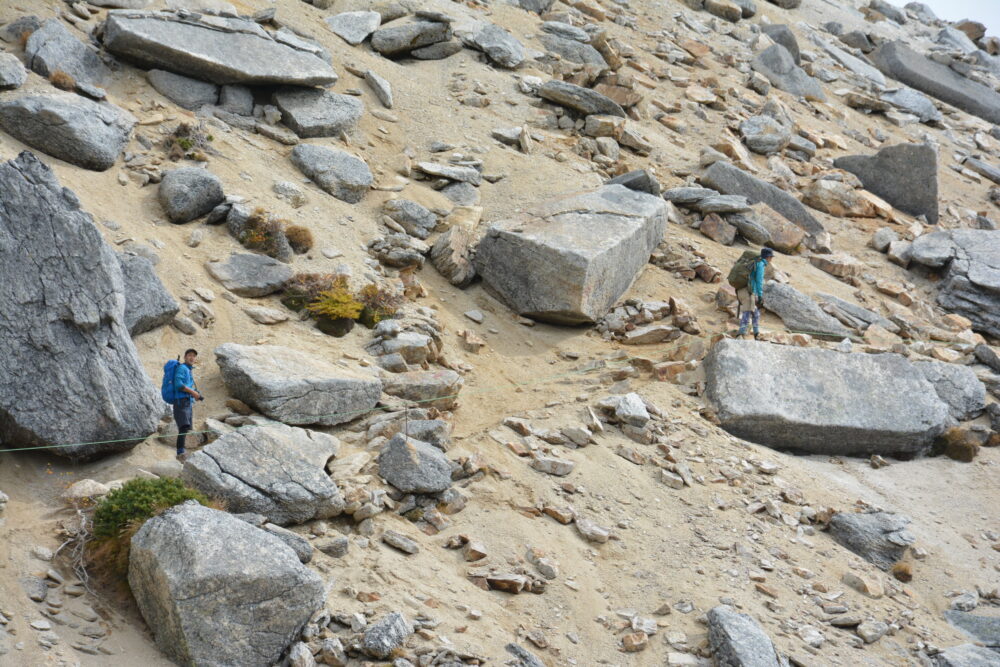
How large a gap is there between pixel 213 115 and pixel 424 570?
12.9 meters

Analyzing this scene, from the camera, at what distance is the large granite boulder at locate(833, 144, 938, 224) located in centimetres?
2770

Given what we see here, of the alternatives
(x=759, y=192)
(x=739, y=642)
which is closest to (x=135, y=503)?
(x=739, y=642)

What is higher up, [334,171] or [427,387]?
[334,171]

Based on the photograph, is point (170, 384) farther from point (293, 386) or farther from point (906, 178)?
point (906, 178)

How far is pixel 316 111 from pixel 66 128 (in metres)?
6.38

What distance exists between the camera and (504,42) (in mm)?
28203

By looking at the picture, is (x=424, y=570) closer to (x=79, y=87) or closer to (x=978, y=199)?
(x=79, y=87)

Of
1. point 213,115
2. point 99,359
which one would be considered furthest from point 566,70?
point 99,359

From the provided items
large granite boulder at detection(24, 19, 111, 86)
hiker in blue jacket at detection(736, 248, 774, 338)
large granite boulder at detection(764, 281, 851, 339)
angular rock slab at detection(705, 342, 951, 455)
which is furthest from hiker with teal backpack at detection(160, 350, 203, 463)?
large granite boulder at detection(764, 281, 851, 339)

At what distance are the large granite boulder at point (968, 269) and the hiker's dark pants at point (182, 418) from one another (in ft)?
62.4

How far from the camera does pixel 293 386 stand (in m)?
13.3

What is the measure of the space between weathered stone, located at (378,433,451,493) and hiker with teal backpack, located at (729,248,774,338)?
7686 millimetres

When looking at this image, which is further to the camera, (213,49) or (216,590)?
(213,49)

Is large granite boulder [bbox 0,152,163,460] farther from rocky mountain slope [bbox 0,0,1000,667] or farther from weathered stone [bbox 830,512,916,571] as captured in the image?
weathered stone [bbox 830,512,916,571]
